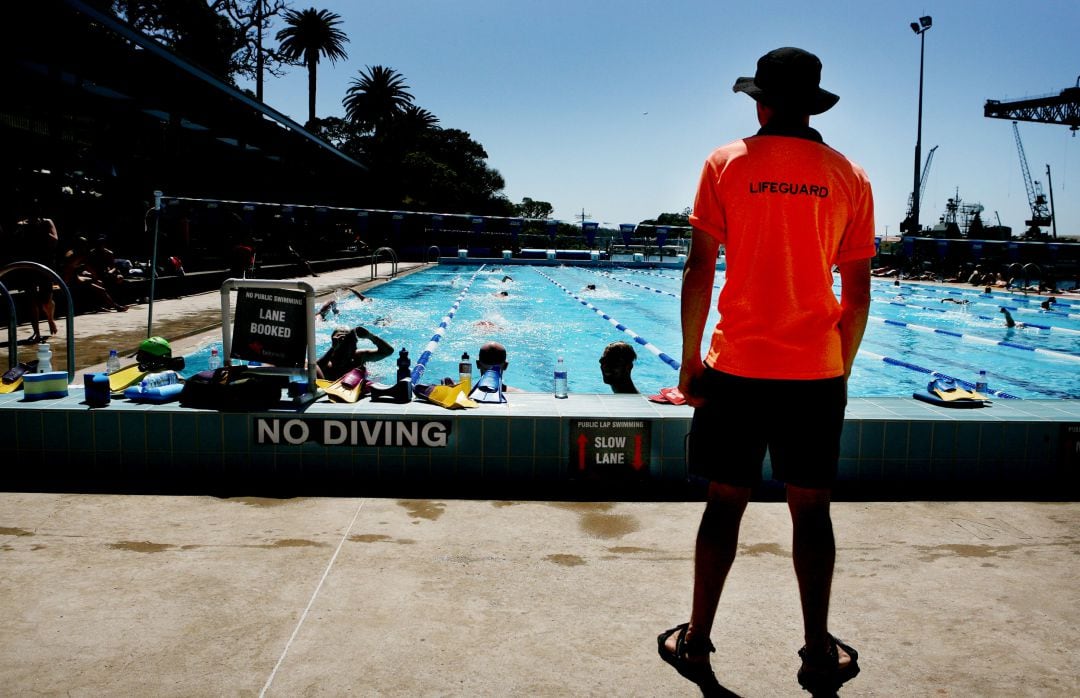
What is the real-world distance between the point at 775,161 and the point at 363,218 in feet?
74.0

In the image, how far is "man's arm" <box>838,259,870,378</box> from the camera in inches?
88.5

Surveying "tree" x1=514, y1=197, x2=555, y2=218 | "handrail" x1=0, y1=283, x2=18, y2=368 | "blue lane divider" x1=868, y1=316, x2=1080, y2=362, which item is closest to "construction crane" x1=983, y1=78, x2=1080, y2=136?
"tree" x1=514, y1=197, x2=555, y2=218

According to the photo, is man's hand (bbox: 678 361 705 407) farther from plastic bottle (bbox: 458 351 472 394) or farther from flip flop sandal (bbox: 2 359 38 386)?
flip flop sandal (bbox: 2 359 38 386)

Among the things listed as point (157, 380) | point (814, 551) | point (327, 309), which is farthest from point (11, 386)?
point (327, 309)

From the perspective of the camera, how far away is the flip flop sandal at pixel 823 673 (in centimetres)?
225

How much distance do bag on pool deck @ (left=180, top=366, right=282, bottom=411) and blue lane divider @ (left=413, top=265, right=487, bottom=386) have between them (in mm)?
1090

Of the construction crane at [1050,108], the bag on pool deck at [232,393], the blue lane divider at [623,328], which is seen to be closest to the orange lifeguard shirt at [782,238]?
the bag on pool deck at [232,393]

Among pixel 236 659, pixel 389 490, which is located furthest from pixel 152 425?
pixel 236 659

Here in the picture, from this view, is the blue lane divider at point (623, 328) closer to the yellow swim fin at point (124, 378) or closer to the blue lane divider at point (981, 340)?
the blue lane divider at point (981, 340)

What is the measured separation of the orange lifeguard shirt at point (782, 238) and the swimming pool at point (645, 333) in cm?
540

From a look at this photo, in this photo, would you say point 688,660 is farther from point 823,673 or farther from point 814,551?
point 814,551

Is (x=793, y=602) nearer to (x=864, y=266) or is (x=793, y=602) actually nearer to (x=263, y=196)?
(x=864, y=266)

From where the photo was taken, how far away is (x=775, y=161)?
2137 millimetres

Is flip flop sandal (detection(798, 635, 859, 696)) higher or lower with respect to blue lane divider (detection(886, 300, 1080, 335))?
lower
